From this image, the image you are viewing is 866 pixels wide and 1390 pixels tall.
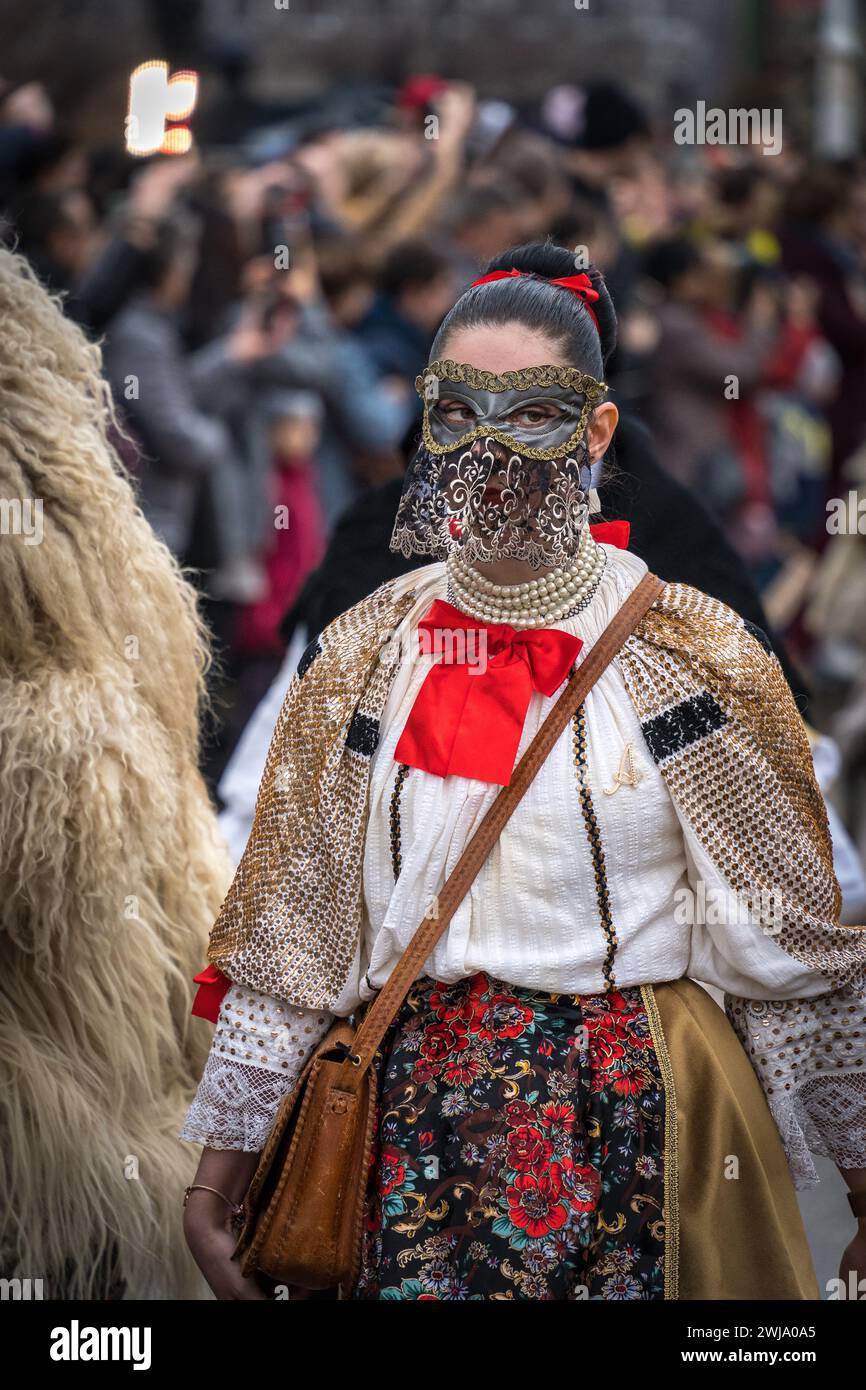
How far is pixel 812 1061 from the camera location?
2721 millimetres

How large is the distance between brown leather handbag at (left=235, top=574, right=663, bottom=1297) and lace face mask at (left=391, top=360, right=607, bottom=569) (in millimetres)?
235

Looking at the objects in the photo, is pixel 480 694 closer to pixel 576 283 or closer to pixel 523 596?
pixel 523 596

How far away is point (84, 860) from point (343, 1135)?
0.71 metres

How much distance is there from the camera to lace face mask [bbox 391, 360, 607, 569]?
2578 mm

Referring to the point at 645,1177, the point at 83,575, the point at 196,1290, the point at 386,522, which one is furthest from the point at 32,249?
the point at 645,1177

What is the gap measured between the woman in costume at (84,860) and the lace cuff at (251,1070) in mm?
432

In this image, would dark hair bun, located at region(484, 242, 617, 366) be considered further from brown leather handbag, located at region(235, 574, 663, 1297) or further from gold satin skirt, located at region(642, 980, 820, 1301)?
gold satin skirt, located at region(642, 980, 820, 1301)

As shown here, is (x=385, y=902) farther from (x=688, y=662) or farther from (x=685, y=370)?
(x=685, y=370)

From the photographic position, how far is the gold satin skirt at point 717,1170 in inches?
102

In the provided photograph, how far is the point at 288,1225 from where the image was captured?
2.60 metres

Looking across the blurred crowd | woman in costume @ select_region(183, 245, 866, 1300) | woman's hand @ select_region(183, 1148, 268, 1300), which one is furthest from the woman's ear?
the blurred crowd

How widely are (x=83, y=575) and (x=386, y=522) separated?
40.5 inches

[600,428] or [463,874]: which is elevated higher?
[600,428]

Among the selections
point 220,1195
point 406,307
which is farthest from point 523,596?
point 406,307
